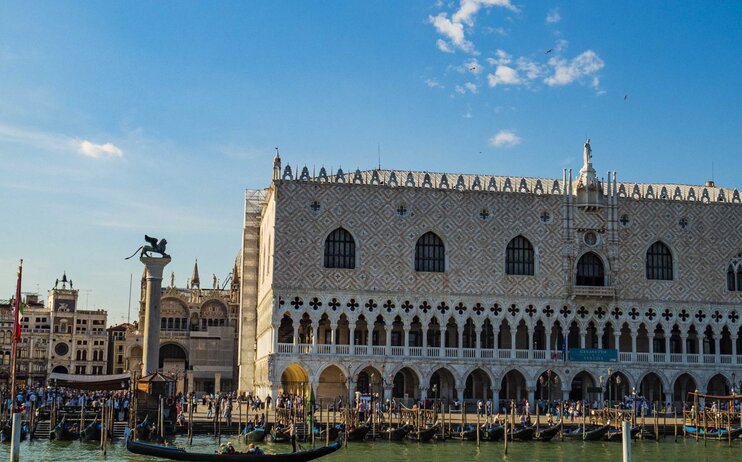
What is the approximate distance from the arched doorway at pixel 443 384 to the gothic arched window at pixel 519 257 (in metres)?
4.46

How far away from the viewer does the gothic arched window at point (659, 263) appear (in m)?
37.8

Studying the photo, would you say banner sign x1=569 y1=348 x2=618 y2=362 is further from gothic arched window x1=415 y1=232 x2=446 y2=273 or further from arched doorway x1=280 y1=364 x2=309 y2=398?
arched doorway x1=280 y1=364 x2=309 y2=398

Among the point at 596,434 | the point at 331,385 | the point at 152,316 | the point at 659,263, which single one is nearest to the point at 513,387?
the point at 331,385

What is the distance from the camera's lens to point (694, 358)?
37.7 metres

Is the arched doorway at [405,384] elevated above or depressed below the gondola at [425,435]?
above

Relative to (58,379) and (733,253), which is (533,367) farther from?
(58,379)

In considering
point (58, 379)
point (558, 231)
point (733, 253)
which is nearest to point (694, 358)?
point (733, 253)

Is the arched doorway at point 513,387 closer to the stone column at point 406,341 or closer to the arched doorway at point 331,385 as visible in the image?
the stone column at point 406,341

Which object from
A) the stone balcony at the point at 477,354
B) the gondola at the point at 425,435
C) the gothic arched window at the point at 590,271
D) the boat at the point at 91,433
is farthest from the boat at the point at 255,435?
the gothic arched window at the point at 590,271

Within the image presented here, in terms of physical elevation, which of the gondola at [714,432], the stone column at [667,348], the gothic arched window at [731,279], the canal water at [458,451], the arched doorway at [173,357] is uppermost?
the gothic arched window at [731,279]

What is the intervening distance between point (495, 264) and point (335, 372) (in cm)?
703

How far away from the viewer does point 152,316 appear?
29422mm

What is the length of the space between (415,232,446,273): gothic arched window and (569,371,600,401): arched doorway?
6.59 metres

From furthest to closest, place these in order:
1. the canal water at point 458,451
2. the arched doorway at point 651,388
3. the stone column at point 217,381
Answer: the stone column at point 217,381 → the arched doorway at point 651,388 → the canal water at point 458,451
